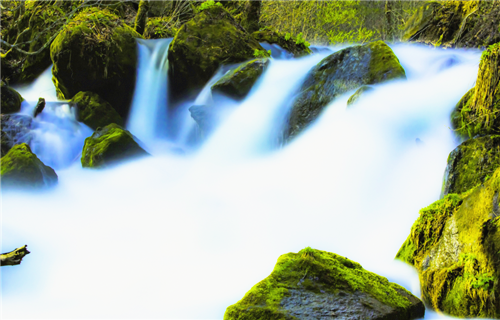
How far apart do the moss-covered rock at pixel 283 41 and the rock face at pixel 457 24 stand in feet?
11.8

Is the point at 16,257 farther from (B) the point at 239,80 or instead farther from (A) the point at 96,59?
(A) the point at 96,59

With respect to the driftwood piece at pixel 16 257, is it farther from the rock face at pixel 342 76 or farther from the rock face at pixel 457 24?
the rock face at pixel 457 24

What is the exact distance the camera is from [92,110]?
8797mm

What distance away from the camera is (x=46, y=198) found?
5891 millimetres

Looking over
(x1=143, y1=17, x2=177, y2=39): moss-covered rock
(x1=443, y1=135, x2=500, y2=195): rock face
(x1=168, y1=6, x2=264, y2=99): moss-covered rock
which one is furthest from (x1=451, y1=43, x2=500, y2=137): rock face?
(x1=143, y1=17, x2=177, y2=39): moss-covered rock

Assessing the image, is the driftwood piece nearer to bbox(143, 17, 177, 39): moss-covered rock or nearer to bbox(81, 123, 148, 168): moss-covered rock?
bbox(81, 123, 148, 168): moss-covered rock

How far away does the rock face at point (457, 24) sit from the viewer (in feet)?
28.7

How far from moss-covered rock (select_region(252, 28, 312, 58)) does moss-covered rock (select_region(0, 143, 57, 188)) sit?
714cm

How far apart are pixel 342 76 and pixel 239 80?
7.49ft

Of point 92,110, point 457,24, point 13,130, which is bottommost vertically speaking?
point 13,130

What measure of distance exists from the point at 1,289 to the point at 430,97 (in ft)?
19.9

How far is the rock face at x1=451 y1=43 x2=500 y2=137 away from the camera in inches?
140

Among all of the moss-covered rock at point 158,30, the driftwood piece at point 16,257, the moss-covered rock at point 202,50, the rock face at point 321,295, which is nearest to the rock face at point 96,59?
the moss-covered rock at point 202,50

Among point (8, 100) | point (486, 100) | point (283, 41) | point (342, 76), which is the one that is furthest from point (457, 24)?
point (8, 100)
